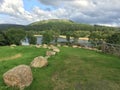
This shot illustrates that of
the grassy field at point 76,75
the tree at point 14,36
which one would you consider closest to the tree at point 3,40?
the tree at point 14,36

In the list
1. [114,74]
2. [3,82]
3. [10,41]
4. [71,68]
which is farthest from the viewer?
[10,41]

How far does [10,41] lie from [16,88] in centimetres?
6964

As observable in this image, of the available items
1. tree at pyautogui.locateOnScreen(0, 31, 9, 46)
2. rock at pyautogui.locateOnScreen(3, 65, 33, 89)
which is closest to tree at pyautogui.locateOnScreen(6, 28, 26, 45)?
tree at pyautogui.locateOnScreen(0, 31, 9, 46)

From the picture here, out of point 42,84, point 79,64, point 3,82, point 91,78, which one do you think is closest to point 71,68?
point 79,64

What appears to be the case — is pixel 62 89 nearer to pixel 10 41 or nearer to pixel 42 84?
pixel 42 84

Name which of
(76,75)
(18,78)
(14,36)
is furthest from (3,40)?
(18,78)

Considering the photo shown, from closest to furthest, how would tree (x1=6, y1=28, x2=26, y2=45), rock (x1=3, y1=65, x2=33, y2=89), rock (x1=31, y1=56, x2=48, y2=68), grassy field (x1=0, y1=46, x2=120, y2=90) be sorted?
rock (x1=3, y1=65, x2=33, y2=89), grassy field (x1=0, y1=46, x2=120, y2=90), rock (x1=31, y1=56, x2=48, y2=68), tree (x1=6, y1=28, x2=26, y2=45)

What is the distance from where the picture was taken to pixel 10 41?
82875 mm

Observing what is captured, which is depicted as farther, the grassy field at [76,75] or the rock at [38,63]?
the rock at [38,63]

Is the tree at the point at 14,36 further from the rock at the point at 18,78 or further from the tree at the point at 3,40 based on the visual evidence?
the rock at the point at 18,78

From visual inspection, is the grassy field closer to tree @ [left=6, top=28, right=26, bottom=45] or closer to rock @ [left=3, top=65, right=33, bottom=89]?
rock @ [left=3, top=65, right=33, bottom=89]

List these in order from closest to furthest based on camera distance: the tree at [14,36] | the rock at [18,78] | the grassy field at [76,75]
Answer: the rock at [18,78], the grassy field at [76,75], the tree at [14,36]

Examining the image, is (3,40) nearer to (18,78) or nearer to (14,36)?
(14,36)

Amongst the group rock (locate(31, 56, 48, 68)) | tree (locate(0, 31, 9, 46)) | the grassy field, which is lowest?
tree (locate(0, 31, 9, 46))
